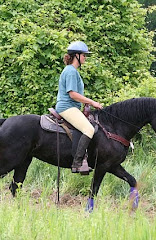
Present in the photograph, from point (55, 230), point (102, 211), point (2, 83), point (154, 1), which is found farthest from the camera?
point (154, 1)

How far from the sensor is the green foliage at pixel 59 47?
9508mm

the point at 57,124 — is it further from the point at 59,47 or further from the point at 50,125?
the point at 59,47

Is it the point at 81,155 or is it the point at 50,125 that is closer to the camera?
the point at 81,155

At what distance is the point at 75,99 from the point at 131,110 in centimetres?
81

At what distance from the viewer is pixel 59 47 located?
9461 millimetres

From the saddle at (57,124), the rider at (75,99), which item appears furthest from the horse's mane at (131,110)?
the rider at (75,99)

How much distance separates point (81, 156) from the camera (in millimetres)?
6016

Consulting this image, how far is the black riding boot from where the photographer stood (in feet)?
19.6

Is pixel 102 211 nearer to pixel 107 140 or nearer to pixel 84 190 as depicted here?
pixel 107 140

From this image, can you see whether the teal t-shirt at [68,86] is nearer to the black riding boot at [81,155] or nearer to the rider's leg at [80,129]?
the rider's leg at [80,129]

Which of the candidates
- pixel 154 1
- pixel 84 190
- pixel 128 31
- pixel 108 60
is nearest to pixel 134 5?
pixel 128 31

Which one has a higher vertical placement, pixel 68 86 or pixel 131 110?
pixel 68 86

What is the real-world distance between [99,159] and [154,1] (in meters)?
21.2

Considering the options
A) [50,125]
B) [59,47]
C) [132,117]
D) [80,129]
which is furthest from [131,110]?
[59,47]
